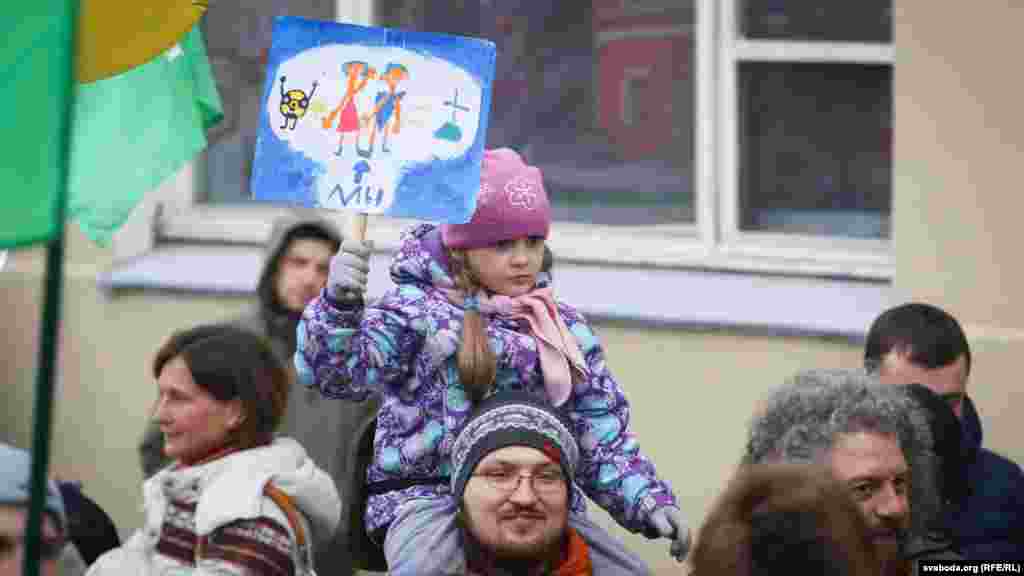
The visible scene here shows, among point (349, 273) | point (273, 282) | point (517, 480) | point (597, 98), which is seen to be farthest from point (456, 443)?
point (597, 98)

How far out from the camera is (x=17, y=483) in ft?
13.0

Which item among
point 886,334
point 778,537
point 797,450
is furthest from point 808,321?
point 778,537

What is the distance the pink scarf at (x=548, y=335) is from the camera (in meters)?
4.44

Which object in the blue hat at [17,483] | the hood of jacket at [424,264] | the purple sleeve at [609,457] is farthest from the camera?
the hood of jacket at [424,264]

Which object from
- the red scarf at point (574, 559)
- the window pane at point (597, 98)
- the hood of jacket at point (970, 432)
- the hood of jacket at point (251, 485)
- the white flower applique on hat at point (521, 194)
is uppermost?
the window pane at point (597, 98)

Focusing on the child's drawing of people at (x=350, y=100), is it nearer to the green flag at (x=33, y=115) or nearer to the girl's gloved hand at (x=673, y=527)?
the girl's gloved hand at (x=673, y=527)

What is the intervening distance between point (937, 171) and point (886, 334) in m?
1.21

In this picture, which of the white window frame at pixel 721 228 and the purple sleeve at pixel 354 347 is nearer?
the purple sleeve at pixel 354 347

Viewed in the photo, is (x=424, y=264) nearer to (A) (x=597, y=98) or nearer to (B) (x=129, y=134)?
(B) (x=129, y=134)

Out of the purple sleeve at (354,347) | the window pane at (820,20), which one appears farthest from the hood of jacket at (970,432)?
the window pane at (820,20)

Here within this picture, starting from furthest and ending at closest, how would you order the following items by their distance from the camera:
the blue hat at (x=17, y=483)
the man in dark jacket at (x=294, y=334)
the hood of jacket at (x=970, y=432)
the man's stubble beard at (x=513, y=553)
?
Answer: 1. the man in dark jacket at (x=294, y=334)
2. the hood of jacket at (x=970, y=432)
3. the man's stubble beard at (x=513, y=553)
4. the blue hat at (x=17, y=483)

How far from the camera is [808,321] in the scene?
22.1 feet

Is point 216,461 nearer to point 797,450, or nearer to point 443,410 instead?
point 443,410

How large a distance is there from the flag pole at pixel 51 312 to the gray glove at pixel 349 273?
998mm
